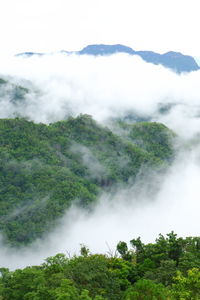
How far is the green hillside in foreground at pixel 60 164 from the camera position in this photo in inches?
2160

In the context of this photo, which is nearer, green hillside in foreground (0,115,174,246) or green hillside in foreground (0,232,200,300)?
green hillside in foreground (0,232,200,300)

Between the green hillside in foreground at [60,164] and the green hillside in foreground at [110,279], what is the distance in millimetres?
32249

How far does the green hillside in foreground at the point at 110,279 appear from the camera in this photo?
10940 mm

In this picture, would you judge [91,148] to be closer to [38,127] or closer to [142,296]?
[38,127]

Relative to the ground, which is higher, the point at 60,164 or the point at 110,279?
the point at 60,164

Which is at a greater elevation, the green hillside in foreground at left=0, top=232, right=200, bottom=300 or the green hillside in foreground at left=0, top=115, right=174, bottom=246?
the green hillside in foreground at left=0, top=115, right=174, bottom=246

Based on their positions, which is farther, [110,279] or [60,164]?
[60,164]

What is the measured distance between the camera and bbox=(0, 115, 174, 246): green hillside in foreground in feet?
180

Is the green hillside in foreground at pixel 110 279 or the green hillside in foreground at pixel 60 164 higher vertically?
the green hillside in foreground at pixel 60 164

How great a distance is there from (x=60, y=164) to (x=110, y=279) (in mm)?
52164

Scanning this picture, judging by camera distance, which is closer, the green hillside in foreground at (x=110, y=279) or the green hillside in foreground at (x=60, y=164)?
Result: the green hillside in foreground at (x=110, y=279)

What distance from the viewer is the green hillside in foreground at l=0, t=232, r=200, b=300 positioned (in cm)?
1094

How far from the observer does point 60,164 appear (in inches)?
2635

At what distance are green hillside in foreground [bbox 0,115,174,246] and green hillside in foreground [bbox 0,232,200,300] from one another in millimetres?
32249
